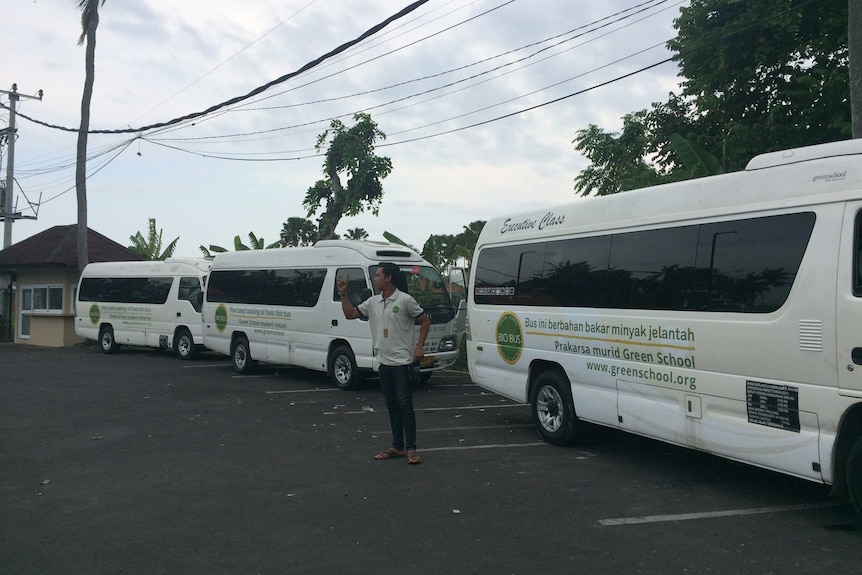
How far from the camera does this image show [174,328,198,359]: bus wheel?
20.7m

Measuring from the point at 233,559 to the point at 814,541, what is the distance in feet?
13.4

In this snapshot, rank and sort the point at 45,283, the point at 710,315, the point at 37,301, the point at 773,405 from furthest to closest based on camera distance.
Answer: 1. the point at 37,301
2. the point at 45,283
3. the point at 710,315
4. the point at 773,405

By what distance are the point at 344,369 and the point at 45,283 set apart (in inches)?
788

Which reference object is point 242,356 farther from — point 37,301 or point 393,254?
point 37,301

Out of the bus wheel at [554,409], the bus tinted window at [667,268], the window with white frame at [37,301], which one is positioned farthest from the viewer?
the window with white frame at [37,301]

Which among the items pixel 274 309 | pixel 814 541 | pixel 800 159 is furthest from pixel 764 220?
pixel 274 309

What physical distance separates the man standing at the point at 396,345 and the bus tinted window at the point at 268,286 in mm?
6892

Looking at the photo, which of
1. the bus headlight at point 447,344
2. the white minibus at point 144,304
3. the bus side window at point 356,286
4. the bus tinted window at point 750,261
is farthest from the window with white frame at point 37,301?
the bus tinted window at point 750,261

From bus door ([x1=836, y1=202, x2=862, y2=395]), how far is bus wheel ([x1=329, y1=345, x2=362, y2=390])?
30.7 feet

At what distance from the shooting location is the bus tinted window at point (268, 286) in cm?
1465

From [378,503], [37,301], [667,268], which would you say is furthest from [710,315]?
[37,301]

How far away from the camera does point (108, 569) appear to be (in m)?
4.62

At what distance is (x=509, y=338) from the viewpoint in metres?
9.20

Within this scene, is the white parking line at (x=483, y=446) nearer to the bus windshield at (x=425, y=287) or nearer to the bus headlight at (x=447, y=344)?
the bus headlight at (x=447, y=344)
